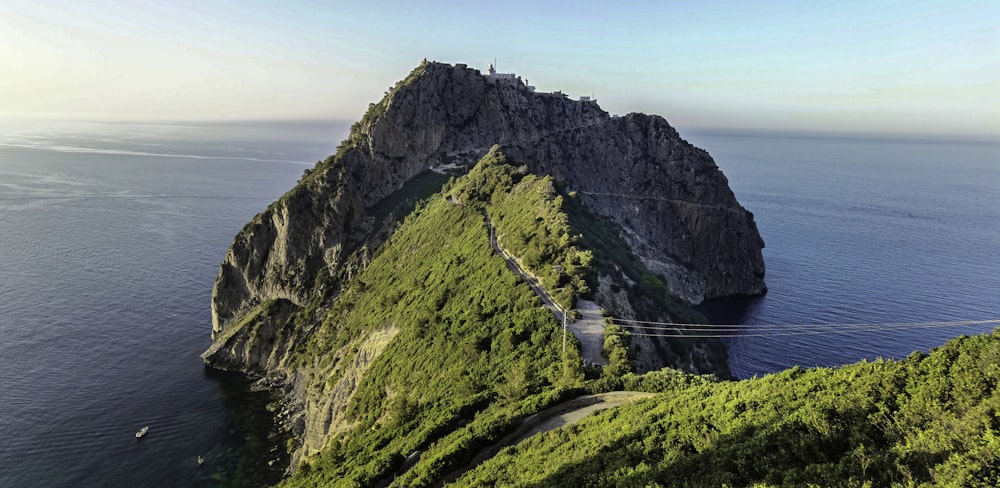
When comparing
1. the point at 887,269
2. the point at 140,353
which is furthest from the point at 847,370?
the point at 887,269

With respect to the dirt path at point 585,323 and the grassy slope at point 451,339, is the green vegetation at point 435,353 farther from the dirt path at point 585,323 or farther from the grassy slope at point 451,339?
the dirt path at point 585,323

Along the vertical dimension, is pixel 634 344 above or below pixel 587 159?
below

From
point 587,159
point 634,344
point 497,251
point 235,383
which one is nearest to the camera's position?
point 634,344

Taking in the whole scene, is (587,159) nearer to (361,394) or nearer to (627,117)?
(627,117)

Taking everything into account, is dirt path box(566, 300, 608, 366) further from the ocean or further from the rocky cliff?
the ocean

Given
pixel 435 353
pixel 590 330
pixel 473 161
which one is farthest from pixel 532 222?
pixel 473 161

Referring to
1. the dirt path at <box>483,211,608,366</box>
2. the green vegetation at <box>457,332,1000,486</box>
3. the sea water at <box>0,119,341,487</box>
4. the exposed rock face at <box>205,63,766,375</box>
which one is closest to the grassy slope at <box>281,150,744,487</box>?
the dirt path at <box>483,211,608,366</box>
